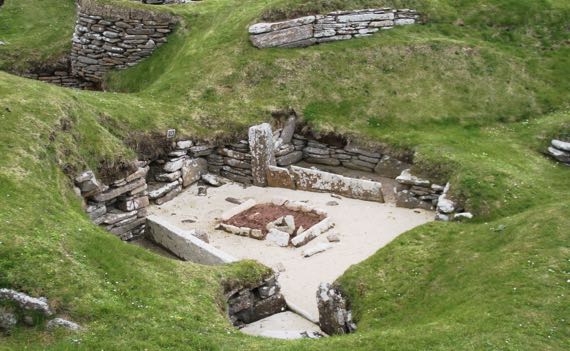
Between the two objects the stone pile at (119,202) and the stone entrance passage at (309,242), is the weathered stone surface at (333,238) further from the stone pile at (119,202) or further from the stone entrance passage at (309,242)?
the stone pile at (119,202)

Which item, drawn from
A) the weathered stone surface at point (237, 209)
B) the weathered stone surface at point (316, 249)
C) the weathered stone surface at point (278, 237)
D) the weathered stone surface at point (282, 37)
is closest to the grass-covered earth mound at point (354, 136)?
the weathered stone surface at point (282, 37)

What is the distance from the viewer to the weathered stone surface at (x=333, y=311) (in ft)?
57.5

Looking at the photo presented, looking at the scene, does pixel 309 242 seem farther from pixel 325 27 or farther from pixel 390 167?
pixel 325 27

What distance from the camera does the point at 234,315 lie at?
17891 mm

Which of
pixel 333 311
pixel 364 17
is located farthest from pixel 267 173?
pixel 333 311

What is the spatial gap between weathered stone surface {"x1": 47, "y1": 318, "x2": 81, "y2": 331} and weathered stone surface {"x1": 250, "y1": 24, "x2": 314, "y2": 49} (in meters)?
19.5

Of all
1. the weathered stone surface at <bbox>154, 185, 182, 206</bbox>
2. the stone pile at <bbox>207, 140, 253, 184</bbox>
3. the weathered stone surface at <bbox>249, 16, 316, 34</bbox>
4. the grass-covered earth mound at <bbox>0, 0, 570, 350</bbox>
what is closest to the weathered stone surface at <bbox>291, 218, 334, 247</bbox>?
the grass-covered earth mound at <bbox>0, 0, 570, 350</bbox>

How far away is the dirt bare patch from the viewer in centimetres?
2402

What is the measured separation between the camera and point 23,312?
13531 millimetres

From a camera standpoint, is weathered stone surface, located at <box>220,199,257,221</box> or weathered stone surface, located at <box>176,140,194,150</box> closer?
weathered stone surface, located at <box>220,199,257,221</box>

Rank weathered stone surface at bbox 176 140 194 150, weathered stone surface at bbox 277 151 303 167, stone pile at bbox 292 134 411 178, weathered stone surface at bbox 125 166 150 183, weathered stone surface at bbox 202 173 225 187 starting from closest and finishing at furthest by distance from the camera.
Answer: weathered stone surface at bbox 125 166 150 183
weathered stone surface at bbox 176 140 194 150
stone pile at bbox 292 134 411 178
weathered stone surface at bbox 202 173 225 187
weathered stone surface at bbox 277 151 303 167

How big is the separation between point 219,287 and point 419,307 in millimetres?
4913

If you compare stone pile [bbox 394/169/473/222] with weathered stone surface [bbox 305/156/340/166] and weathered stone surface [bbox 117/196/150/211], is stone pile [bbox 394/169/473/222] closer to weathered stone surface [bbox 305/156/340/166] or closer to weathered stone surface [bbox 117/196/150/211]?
weathered stone surface [bbox 305/156/340/166]

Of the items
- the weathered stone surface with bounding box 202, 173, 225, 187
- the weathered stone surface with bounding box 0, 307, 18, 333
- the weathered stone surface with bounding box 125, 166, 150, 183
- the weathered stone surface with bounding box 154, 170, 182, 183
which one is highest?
the weathered stone surface with bounding box 0, 307, 18, 333
